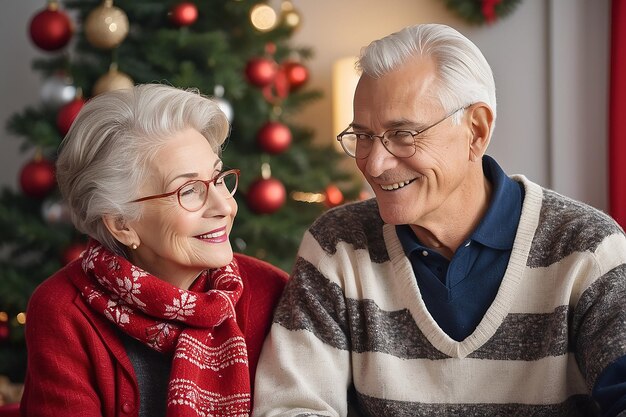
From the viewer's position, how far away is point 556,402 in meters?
1.86

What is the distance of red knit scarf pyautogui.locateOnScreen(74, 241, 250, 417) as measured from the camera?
194 centimetres

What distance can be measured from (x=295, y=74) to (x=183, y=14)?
2.38ft

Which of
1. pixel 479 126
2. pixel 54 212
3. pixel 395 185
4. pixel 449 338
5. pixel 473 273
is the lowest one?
pixel 54 212

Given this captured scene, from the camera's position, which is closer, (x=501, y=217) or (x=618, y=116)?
(x=501, y=217)

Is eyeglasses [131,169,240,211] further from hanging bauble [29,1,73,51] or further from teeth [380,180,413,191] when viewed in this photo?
hanging bauble [29,1,73,51]

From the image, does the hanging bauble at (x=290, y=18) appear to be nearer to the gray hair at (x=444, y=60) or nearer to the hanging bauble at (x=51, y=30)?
the hanging bauble at (x=51, y=30)

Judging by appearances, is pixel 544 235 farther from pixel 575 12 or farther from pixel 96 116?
pixel 575 12

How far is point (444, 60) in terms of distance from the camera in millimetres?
1924

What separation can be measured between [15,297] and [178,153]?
205 centimetres

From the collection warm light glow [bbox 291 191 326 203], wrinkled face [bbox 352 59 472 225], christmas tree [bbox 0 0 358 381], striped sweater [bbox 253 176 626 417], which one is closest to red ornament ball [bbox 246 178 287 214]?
christmas tree [bbox 0 0 358 381]

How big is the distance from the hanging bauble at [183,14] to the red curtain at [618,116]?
2067 millimetres

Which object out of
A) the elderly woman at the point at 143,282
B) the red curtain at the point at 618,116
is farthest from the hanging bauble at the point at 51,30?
the red curtain at the point at 618,116

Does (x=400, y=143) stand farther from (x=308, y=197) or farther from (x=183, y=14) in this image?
(x=308, y=197)

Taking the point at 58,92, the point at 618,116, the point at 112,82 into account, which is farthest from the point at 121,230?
the point at 618,116
